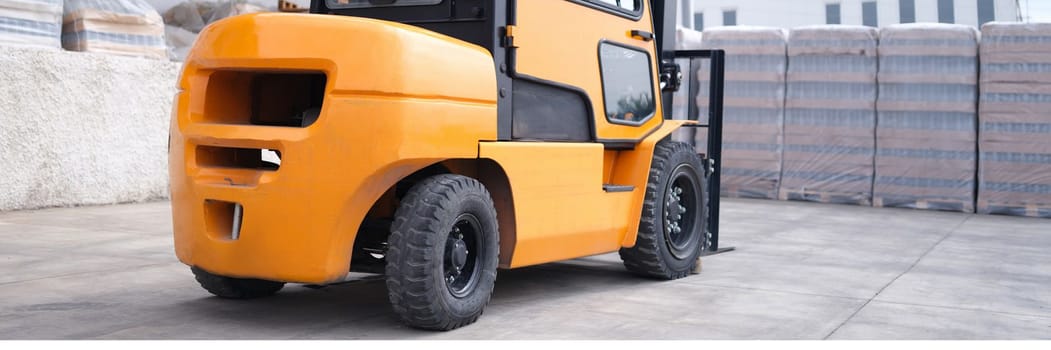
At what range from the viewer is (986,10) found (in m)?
33.2

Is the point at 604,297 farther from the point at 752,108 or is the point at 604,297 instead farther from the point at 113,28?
the point at 752,108

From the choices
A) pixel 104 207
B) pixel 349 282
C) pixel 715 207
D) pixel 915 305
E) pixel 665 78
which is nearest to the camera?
pixel 915 305

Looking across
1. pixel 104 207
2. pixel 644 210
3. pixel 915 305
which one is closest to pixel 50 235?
pixel 104 207

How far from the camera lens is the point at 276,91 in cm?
530

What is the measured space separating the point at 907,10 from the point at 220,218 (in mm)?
32778

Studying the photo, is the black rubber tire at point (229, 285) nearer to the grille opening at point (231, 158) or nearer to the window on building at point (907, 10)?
the grille opening at point (231, 158)

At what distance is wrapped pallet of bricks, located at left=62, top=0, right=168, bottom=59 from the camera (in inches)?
424

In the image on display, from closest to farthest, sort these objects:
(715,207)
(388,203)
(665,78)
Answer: (388,203) → (665,78) → (715,207)

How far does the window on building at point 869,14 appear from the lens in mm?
35375

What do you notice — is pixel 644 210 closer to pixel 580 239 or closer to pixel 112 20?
pixel 580 239

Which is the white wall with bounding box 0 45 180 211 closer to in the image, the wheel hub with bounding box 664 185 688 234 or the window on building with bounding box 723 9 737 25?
the wheel hub with bounding box 664 185 688 234

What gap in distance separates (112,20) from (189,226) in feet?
22.0

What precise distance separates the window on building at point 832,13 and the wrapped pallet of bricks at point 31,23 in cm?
2856

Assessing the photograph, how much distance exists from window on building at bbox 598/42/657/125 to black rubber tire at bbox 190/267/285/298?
204cm
